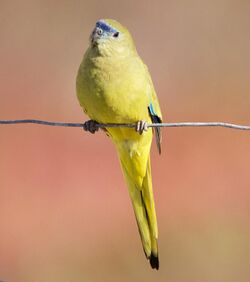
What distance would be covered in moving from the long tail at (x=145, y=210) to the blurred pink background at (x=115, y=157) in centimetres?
236

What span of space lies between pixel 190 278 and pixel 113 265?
720mm

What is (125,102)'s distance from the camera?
463 cm

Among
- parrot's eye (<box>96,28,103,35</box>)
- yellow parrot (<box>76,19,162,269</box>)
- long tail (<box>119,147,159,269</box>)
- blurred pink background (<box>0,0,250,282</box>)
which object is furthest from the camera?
blurred pink background (<box>0,0,250,282</box>)

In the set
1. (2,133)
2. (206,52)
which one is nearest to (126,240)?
(2,133)

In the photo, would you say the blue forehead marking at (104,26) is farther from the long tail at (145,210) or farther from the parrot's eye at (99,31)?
the long tail at (145,210)

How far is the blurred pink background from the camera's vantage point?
24.9 ft

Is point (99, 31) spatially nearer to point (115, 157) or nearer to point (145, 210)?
point (145, 210)

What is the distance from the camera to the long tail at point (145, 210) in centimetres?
479

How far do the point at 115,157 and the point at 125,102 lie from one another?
4627 mm

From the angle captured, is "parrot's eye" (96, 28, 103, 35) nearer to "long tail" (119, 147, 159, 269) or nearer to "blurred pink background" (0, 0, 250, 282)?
"long tail" (119, 147, 159, 269)

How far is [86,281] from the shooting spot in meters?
7.26

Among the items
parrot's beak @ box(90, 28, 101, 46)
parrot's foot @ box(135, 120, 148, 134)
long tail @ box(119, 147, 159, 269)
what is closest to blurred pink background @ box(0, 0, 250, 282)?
long tail @ box(119, 147, 159, 269)

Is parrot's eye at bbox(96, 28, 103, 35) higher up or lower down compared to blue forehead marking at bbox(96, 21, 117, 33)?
lower down

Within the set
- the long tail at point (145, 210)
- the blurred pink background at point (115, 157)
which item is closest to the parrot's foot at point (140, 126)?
the long tail at point (145, 210)
